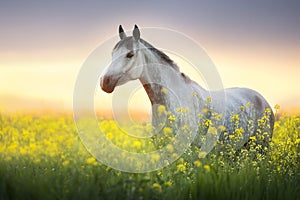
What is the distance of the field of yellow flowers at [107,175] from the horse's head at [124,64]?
2.08ft

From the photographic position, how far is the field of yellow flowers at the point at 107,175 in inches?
180

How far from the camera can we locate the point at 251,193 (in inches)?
220

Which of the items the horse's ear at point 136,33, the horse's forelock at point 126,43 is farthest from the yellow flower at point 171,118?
the horse's ear at point 136,33

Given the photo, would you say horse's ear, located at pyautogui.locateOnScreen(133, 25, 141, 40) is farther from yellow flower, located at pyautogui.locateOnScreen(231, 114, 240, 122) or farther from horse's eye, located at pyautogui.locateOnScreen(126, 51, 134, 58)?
yellow flower, located at pyautogui.locateOnScreen(231, 114, 240, 122)

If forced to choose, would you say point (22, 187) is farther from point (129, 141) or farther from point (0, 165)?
point (129, 141)

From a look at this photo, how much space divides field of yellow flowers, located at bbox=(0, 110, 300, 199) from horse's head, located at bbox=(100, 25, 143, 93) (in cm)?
63

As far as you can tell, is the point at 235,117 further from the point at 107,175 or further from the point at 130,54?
the point at 107,175

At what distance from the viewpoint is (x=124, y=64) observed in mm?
6598

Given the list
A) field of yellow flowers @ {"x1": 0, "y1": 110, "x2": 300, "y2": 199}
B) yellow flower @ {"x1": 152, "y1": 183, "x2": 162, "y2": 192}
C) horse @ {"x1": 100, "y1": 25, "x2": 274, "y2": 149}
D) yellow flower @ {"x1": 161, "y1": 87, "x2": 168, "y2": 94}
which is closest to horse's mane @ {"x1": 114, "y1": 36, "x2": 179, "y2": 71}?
horse @ {"x1": 100, "y1": 25, "x2": 274, "y2": 149}

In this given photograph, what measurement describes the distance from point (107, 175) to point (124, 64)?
2.15 meters

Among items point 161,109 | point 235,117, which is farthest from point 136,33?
point 235,117

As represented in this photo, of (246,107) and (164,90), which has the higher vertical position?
(164,90)

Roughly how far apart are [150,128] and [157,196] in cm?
203

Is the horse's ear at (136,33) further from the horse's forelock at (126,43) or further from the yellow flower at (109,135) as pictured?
the yellow flower at (109,135)
